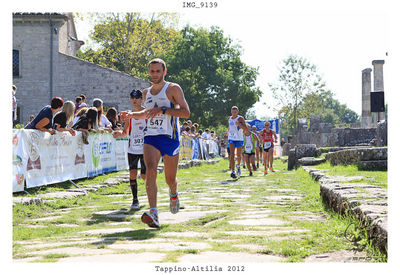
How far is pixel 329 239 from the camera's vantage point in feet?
14.9

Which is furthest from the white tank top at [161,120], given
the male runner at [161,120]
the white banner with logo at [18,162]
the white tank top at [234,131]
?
the white tank top at [234,131]

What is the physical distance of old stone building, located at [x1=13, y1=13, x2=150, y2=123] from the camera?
27.9m

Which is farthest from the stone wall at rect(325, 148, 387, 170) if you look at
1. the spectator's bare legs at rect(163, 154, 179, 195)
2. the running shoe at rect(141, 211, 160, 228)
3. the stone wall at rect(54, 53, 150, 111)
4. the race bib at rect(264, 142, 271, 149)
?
the stone wall at rect(54, 53, 150, 111)

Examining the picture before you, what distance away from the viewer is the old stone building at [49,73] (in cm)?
2786

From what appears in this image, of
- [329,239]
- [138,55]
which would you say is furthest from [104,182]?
[138,55]

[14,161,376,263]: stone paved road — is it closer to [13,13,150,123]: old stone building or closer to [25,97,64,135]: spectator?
[25,97,64,135]: spectator

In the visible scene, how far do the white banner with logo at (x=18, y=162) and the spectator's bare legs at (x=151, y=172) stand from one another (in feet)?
10.2

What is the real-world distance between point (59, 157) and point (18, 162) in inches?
70.1

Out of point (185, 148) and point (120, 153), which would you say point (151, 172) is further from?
point (185, 148)

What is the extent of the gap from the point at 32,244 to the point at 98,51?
119 feet

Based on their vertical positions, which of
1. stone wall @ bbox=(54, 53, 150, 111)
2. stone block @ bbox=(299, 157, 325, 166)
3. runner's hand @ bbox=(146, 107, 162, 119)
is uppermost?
stone wall @ bbox=(54, 53, 150, 111)

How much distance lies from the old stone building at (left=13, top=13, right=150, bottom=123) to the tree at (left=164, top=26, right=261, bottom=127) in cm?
1445

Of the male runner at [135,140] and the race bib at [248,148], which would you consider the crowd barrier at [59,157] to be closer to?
the male runner at [135,140]

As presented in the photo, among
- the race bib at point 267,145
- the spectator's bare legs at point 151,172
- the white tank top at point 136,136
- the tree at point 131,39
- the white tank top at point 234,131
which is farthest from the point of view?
the tree at point 131,39
